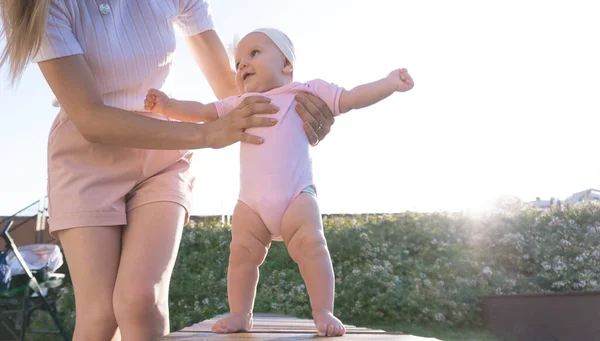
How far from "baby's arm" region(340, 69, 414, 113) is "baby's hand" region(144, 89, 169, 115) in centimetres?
59

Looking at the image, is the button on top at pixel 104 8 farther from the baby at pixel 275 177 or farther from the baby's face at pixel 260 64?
the baby's face at pixel 260 64

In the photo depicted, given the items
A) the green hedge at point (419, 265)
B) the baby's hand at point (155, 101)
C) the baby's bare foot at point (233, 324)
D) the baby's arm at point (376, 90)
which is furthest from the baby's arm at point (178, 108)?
the green hedge at point (419, 265)

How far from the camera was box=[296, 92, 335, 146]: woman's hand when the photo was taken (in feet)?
7.18

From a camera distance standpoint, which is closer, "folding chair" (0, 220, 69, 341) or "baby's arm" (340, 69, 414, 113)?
Answer: "baby's arm" (340, 69, 414, 113)

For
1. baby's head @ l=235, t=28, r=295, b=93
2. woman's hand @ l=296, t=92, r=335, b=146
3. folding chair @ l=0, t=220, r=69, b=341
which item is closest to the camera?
woman's hand @ l=296, t=92, r=335, b=146

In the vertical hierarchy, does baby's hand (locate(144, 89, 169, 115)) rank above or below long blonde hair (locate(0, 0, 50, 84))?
below

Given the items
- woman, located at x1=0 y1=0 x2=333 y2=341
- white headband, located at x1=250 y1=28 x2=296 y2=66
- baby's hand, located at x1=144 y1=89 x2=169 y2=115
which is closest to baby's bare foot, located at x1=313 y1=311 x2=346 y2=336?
woman, located at x1=0 y1=0 x2=333 y2=341

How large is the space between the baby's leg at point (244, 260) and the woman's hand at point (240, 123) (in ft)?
0.84

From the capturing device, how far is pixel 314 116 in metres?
2.20

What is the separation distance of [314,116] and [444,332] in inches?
179

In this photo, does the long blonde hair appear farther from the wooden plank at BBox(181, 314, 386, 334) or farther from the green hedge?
the green hedge

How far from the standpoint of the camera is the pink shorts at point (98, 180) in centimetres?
197

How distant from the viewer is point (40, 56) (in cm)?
190

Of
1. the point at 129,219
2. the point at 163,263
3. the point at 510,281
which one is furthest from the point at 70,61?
the point at 510,281
